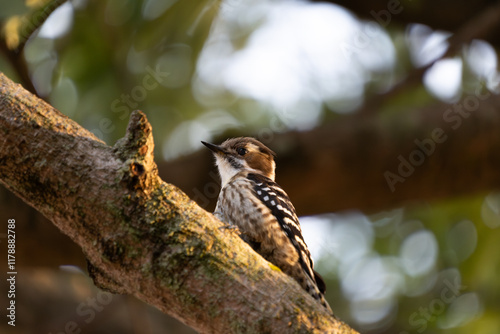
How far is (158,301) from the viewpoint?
7.47ft

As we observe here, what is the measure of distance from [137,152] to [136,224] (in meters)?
0.28

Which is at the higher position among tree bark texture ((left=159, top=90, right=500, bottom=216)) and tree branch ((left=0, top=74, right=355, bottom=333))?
tree bark texture ((left=159, top=90, right=500, bottom=216))

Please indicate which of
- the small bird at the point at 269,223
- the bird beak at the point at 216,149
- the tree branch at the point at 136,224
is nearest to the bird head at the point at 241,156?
the bird beak at the point at 216,149

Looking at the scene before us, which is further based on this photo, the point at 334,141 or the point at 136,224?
the point at 334,141

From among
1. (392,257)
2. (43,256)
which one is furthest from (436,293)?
(43,256)

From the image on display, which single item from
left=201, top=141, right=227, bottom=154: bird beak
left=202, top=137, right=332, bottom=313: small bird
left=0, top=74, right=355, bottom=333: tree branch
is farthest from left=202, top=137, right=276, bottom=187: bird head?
left=0, top=74, right=355, bottom=333: tree branch

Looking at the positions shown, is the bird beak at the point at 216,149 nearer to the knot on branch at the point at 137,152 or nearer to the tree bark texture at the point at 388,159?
the tree bark texture at the point at 388,159

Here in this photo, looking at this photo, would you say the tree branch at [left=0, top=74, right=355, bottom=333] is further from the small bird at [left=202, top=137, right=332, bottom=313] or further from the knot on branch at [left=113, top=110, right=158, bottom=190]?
the small bird at [left=202, top=137, right=332, bottom=313]

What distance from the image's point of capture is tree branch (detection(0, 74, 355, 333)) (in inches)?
86.6

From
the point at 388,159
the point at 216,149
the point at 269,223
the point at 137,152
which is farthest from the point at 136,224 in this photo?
the point at 388,159

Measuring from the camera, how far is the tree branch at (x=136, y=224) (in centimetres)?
220

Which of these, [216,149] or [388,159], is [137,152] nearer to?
[216,149]

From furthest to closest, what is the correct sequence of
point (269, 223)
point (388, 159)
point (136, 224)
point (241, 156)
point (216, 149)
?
point (388, 159)
point (241, 156)
point (216, 149)
point (269, 223)
point (136, 224)

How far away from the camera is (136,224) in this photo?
2.21m
